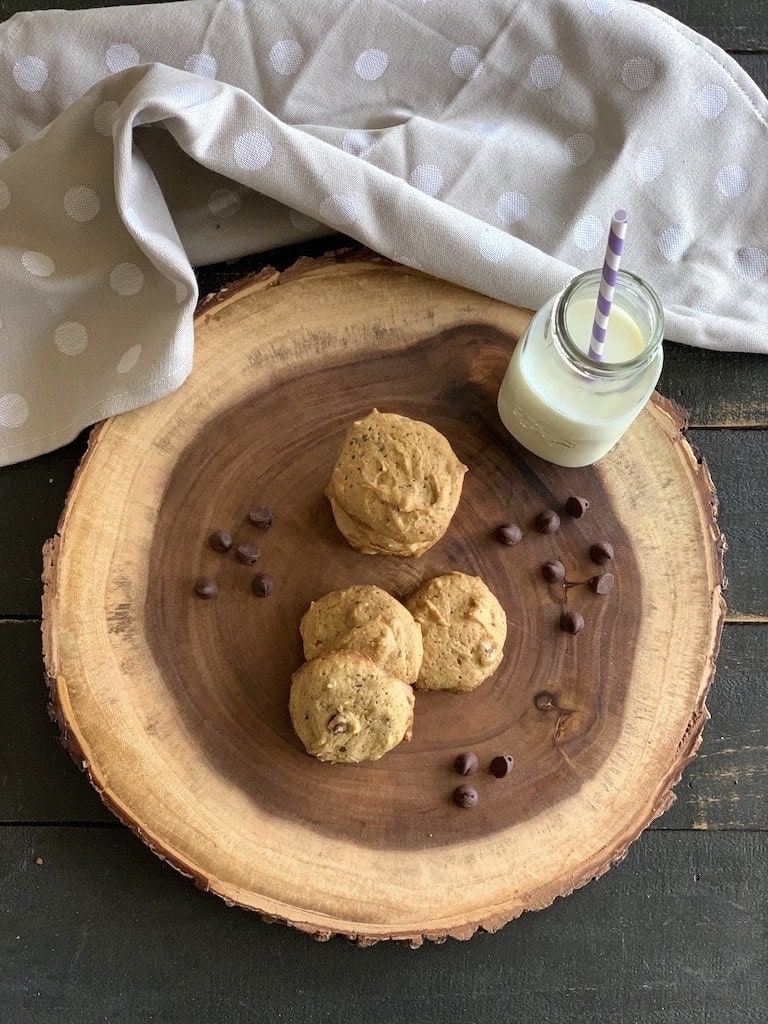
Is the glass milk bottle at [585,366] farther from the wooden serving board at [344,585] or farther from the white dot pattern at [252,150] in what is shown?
the white dot pattern at [252,150]

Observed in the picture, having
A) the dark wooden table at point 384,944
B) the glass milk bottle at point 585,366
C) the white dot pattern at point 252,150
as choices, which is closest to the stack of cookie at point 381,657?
the glass milk bottle at point 585,366

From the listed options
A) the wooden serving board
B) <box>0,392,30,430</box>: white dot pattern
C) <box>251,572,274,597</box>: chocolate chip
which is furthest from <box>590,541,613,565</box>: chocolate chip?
<box>0,392,30,430</box>: white dot pattern

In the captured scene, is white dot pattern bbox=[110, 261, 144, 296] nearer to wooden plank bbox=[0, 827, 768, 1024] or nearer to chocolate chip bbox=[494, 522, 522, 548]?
chocolate chip bbox=[494, 522, 522, 548]

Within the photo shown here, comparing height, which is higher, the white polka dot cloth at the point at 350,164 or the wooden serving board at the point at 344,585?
the white polka dot cloth at the point at 350,164

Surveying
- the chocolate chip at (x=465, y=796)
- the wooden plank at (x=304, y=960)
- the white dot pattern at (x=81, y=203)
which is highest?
the white dot pattern at (x=81, y=203)

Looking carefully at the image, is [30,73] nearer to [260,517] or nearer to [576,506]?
[260,517]

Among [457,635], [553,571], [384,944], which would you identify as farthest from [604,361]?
[384,944]
